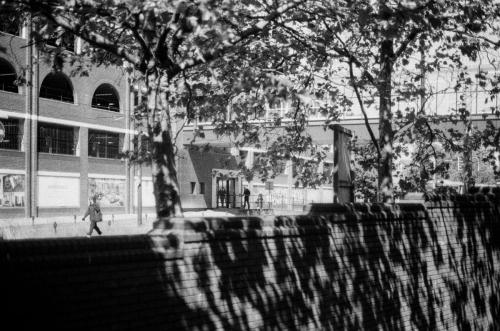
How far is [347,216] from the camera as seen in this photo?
888 cm

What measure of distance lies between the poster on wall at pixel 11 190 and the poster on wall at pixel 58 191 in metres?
1.47

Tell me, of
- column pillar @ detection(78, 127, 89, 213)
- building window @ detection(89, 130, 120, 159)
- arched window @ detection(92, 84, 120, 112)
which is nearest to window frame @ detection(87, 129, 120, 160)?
building window @ detection(89, 130, 120, 159)

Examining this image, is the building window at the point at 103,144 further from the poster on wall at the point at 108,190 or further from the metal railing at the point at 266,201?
the metal railing at the point at 266,201

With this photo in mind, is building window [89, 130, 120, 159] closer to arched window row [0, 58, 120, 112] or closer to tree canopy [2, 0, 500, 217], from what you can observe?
arched window row [0, 58, 120, 112]

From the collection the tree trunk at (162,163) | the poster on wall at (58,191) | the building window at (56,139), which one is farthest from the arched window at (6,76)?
the tree trunk at (162,163)

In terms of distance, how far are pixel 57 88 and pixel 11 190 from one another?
8244mm

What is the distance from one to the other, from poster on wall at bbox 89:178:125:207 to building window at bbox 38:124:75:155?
302 cm

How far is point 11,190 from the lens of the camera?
35531 millimetres

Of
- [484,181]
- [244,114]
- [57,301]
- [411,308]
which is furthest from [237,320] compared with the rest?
[484,181]

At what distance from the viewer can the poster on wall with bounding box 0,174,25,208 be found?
3509cm

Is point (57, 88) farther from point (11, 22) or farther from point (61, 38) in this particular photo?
point (11, 22)

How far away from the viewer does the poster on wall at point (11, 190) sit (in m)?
35.1

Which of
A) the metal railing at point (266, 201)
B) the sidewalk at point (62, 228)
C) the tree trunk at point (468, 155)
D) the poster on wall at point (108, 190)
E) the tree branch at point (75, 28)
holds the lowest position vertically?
the sidewalk at point (62, 228)

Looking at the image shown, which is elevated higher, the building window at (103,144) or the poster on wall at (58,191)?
the building window at (103,144)
